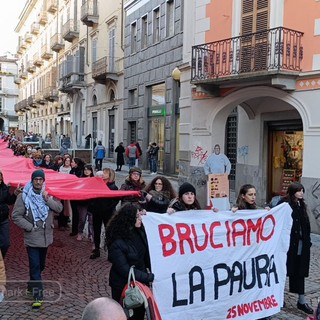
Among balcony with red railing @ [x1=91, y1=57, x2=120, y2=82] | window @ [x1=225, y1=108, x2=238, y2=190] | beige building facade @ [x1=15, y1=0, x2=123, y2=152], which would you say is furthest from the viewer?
beige building facade @ [x1=15, y1=0, x2=123, y2=152]

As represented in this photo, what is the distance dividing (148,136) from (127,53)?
18.3 ft

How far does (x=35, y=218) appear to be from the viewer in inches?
241

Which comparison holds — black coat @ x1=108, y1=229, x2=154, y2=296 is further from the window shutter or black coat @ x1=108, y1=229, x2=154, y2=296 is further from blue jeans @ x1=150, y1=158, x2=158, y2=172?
blue jeans @ x1=150, y1=158, x2=158, y2=172

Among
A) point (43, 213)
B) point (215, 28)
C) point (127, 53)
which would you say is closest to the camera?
point (43, 213)

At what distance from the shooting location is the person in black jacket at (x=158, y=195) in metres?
7.30

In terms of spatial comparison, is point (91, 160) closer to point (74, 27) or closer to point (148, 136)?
point (148, 136)

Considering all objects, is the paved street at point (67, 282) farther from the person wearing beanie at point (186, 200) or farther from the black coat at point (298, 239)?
the person wearing beanie at point (186, 200)

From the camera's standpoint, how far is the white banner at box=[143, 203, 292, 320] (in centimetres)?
507

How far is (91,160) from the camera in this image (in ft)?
83.6

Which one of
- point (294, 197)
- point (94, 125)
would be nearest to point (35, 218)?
point (294, 197)

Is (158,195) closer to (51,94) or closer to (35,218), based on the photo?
(35,218)

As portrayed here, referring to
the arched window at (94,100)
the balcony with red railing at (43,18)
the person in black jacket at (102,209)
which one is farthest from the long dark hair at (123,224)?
the balcony with red railing at (43,18)

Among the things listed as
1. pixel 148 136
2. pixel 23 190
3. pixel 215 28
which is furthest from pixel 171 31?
pixel 23 190

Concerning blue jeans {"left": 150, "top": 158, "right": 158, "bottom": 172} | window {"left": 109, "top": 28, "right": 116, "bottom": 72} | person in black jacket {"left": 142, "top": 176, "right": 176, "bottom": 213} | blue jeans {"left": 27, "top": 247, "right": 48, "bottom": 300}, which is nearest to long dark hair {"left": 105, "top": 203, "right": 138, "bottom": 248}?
blue jeans {"left": 27, "top": 247, "right": 48, "bottom": 300}
